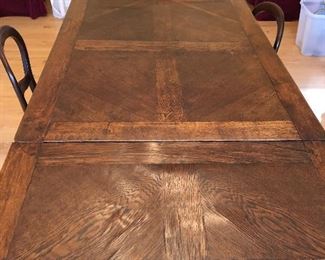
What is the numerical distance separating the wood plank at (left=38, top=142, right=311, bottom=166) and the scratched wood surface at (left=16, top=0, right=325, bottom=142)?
27 mm

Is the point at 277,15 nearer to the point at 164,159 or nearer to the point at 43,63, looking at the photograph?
the point at 164,159

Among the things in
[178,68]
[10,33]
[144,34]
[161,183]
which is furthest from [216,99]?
[10,33]

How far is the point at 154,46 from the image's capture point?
1410 mm

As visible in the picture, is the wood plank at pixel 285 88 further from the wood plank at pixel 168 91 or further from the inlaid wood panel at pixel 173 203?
the wood plank at pixel 168 91

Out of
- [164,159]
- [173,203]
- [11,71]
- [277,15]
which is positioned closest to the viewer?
[173,203]

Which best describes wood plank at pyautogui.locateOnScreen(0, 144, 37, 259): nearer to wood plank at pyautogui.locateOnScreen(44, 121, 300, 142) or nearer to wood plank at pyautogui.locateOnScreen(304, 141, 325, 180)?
wood plank at pyautogui.locateOnScreen(44, 121, 300, 142)

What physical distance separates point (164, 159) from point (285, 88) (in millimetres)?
501

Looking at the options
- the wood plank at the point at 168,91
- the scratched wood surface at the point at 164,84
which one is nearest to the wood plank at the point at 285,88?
the scratched wood surface at the point at 164,84

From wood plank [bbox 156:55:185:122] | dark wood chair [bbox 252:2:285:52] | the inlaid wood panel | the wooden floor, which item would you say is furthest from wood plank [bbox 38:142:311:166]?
the wooden floor

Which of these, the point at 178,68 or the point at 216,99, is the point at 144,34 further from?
the point at 216,99

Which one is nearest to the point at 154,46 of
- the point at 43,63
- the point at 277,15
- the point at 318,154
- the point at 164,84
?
the point at 164,84

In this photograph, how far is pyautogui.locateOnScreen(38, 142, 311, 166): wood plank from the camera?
0.89m

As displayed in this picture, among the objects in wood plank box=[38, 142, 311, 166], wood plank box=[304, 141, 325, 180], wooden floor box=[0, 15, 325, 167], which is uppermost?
wood plank box=[38, 142, 311, 166]

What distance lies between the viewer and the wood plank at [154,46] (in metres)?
1.39
